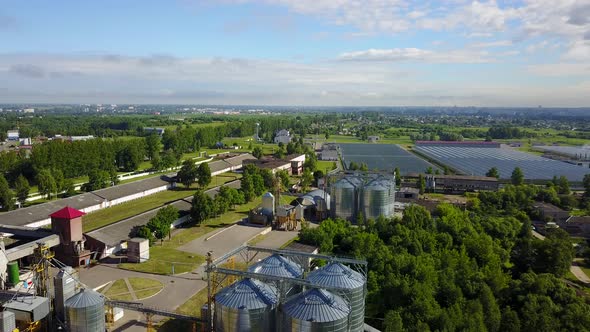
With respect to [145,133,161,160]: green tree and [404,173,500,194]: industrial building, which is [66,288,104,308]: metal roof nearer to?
[404,173,500,194]: industrial building

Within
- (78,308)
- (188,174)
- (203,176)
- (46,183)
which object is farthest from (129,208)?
(78,308)

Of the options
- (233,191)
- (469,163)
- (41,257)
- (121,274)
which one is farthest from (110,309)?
(469,163)

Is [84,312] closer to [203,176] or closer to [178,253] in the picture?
[178,253]

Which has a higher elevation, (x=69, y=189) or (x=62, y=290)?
(x=62, y=290)

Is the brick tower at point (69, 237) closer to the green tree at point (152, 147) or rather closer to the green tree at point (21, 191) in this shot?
the green tree at point (21, 191)

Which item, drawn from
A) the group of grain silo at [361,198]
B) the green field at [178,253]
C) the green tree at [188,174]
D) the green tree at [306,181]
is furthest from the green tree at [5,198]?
the green tree at [306,181]
